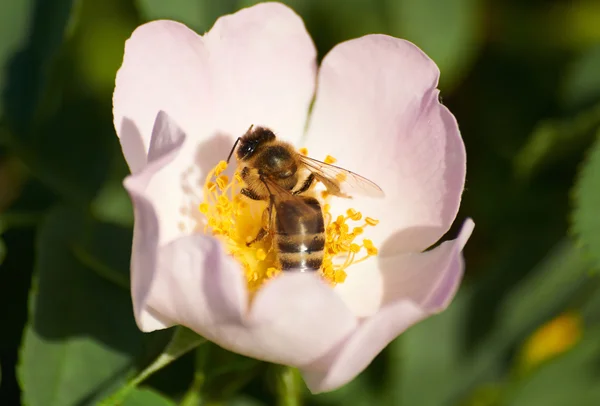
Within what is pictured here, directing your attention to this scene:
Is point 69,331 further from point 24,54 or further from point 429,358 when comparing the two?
point 429,358

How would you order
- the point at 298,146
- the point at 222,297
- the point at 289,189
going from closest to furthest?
the point at 222,297 → the point at 289,189 → the point at 298,146

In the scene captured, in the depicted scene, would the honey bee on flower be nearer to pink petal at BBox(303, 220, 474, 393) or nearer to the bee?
the bee

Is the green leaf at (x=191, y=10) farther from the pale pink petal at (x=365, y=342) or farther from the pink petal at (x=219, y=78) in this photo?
the pale pink petal at (x=365, y=342)

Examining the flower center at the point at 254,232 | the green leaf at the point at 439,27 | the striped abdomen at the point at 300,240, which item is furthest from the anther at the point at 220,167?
the green leaf at the point at 439,27

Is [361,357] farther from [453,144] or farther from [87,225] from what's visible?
[87,225]

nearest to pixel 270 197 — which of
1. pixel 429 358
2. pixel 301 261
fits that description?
pixel 301 261
